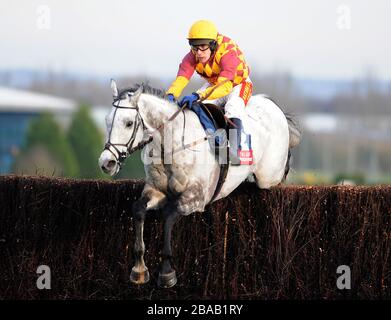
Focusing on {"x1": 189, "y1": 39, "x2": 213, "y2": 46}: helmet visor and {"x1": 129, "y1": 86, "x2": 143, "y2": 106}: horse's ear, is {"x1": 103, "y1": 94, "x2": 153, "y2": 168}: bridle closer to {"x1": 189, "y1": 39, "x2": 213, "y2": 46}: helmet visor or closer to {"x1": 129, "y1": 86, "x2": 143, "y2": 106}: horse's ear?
{"x1": 129, "y1": 86, "x2": 143, "y2": 106}: horse's ear

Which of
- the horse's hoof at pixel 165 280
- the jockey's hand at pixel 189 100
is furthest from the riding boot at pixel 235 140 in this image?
the horse's hoof at pixel 165 280

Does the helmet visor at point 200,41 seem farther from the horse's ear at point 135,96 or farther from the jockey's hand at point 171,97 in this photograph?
the horse's ear at point 135,96

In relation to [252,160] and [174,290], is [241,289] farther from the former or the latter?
[252,160]

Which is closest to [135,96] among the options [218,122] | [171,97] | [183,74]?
[171,97]

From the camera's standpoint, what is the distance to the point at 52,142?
43875 mm

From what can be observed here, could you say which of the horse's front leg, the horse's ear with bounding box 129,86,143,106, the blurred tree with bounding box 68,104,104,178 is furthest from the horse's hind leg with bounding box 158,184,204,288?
the blurred tree with bounding box 68,104,104,178

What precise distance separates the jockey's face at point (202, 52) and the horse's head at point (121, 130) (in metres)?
0.78

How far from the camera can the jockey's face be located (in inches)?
354

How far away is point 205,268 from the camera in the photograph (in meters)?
9.54

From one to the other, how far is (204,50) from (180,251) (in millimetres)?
1942

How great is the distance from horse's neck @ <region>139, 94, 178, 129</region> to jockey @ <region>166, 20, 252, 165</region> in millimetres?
205

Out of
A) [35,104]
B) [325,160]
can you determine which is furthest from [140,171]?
[325,160]

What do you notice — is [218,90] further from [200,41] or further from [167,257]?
Answer: [167,257]

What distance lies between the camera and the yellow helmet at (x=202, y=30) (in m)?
8.91
